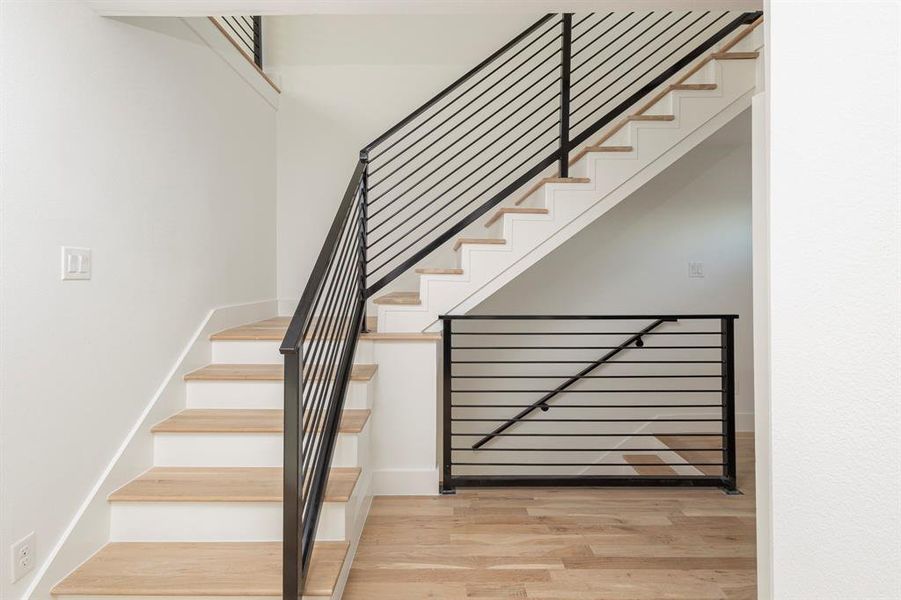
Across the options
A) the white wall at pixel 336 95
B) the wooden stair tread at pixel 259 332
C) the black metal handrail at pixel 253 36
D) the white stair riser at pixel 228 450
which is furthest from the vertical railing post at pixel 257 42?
the white stair riser at pixel 228 450

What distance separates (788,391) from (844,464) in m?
0.18

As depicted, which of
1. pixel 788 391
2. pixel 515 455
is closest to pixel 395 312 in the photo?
pixel 515 455

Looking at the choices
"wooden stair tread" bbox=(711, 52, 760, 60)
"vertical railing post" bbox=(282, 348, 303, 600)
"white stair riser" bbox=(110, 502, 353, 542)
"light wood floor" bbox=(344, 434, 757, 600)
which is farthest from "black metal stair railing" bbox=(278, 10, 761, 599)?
"light wood floor" bbox=(344, 434, 757, 600)

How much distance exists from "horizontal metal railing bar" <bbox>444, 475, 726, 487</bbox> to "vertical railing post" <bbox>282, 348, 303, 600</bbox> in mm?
1436

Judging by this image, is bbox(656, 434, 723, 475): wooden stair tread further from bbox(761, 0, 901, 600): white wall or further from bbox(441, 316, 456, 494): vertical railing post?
bbox(761, 0, 901, 600): white wall

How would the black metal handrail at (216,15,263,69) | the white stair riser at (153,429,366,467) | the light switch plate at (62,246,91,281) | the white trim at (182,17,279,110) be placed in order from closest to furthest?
the light switch plate at (62,246,91,281)
the white stair riser at (153,429,366,467)
the white trim at (182,17,279,110)
the black metal handrail at (216,15,263,69)

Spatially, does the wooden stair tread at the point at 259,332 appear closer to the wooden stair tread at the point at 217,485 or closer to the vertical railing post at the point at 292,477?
the wooden stair tread at the point at 217,485

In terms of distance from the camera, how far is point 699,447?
388cm

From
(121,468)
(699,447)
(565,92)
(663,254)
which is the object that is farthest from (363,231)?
(699,447)

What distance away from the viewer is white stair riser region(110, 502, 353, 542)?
84.4 inches

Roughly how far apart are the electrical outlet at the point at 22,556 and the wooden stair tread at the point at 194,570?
148 millimetres

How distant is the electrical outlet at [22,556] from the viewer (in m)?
1.69

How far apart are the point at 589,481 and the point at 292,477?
6.42 feet

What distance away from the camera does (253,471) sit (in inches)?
94.3
